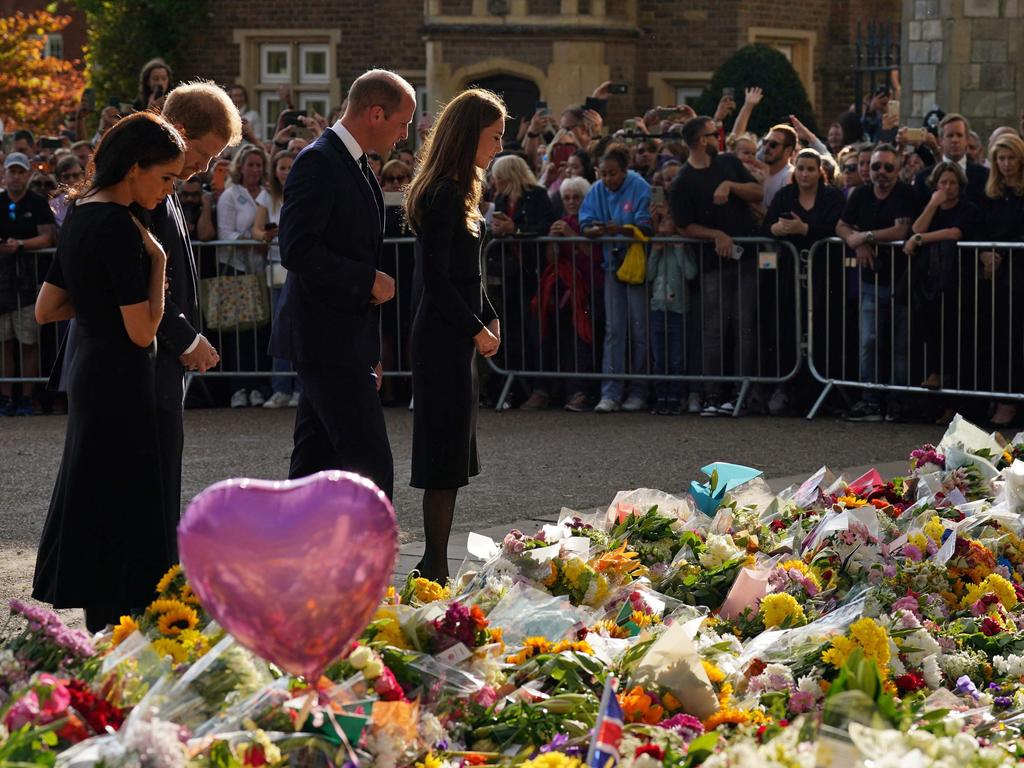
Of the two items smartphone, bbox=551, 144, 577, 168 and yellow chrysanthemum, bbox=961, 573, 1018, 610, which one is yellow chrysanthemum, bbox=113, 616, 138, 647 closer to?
yellow chrysanthemum, bbox=961, 573, 1018, 610

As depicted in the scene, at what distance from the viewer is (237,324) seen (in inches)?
507

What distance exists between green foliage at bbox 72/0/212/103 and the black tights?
80.8ft

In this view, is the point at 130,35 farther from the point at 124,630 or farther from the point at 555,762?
the point at 555,762

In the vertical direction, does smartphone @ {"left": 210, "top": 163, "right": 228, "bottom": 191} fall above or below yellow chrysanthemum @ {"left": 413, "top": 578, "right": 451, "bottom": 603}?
above

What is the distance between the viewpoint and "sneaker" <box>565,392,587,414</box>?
12461 millimetres

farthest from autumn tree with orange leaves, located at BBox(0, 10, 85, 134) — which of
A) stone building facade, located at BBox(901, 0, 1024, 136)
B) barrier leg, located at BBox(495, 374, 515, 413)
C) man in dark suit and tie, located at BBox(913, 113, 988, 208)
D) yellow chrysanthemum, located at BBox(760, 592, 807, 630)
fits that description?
yellow chrysanthemum, located at BBox(760, 592, 807, 630)

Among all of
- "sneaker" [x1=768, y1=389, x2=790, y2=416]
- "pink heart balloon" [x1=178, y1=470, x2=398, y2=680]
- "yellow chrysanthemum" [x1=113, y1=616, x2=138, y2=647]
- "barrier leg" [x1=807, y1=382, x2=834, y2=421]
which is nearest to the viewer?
"pink heart balloon" [x1=178, y1=470, x2=398, y2=680]

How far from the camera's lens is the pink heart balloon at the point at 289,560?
2.99m

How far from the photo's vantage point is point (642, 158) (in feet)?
46.9

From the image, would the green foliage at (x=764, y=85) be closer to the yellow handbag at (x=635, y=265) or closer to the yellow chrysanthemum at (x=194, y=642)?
the yellow handbag at (x=635, y=265)

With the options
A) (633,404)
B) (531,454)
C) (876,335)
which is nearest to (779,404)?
(876,335)

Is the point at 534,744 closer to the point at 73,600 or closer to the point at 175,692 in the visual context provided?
the point at 175,692

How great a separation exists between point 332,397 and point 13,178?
764 cm

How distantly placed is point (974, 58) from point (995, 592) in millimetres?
16558
